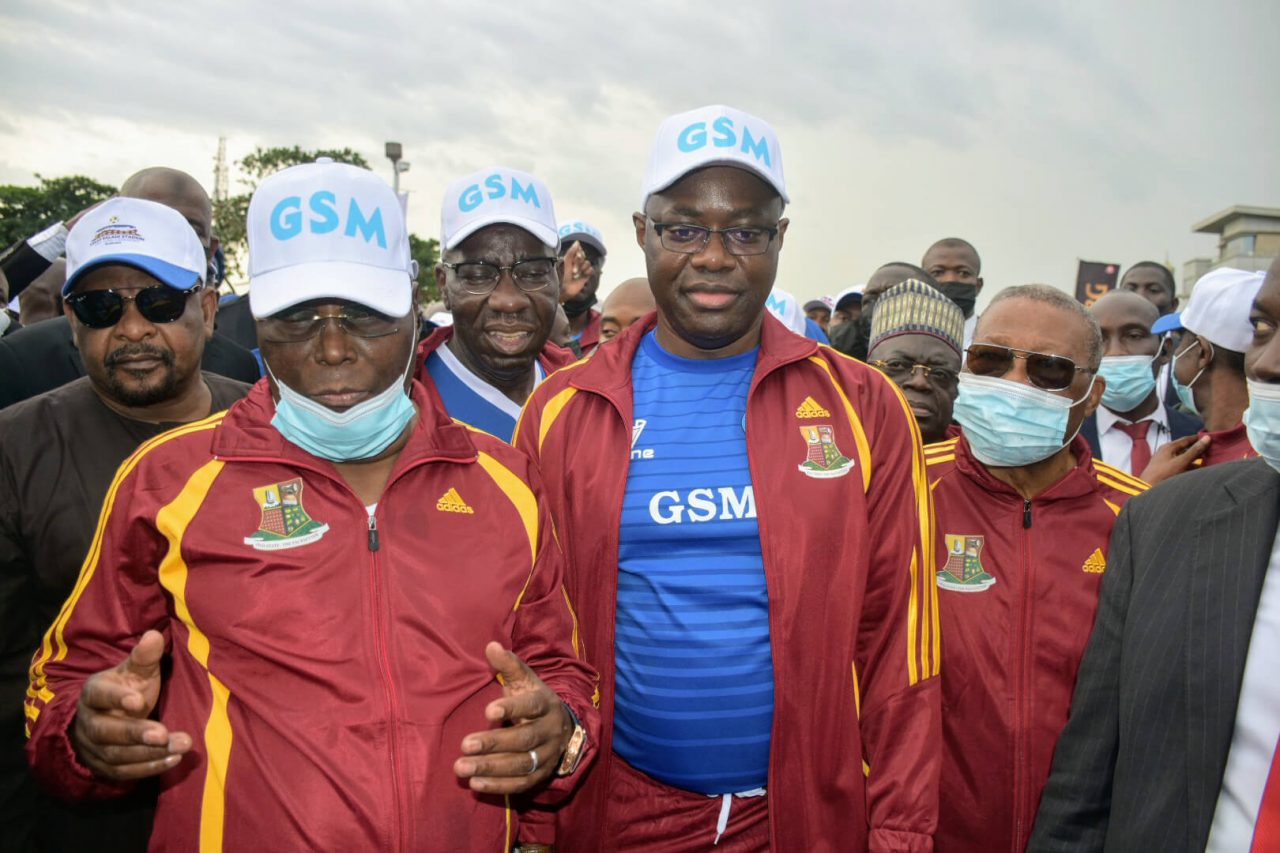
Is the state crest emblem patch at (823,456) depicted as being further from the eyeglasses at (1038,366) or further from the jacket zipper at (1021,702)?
the eyeglasses at (1038,366)

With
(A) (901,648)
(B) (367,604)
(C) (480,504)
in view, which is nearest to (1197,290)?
(A) (901,648)

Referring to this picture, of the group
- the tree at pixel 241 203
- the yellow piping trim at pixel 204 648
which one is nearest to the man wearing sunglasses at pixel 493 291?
the yellow piping trim at pixel 204 648

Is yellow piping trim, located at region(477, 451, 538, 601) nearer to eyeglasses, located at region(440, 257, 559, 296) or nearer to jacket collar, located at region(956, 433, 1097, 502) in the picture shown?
eyeglasses, located at region(440, 257, 559, 296)

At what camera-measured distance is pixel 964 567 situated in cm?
300

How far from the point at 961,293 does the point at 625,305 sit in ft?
9.01

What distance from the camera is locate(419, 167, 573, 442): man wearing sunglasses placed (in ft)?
12.0

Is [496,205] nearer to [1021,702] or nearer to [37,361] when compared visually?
[37,361]

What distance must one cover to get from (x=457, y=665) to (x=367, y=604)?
0.26 metres

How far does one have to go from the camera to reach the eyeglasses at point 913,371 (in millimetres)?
3803

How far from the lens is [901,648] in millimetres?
2611

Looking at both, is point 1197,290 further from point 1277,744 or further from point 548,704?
point 548,704

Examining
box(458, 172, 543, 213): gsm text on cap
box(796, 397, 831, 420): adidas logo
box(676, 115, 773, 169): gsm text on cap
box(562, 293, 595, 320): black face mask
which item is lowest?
box(796, 397, 831, 420): adidas logo

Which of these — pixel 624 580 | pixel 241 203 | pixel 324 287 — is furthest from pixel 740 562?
pixel 241 203

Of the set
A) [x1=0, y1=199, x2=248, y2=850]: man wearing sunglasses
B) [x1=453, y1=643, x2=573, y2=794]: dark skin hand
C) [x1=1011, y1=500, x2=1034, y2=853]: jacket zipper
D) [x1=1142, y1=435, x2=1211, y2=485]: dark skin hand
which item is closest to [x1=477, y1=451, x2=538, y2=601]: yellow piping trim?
[x1=453, y1=643, x2=573, y2=794]: dark skin hand
